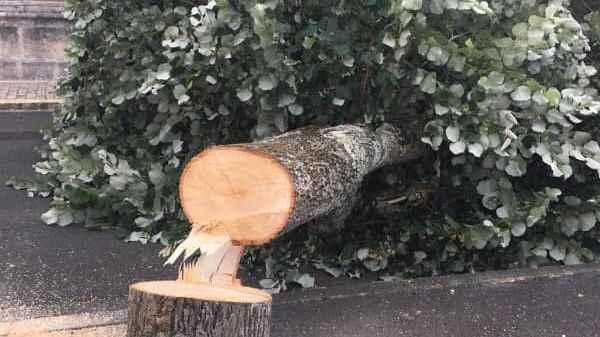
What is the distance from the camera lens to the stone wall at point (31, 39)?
32.9ft

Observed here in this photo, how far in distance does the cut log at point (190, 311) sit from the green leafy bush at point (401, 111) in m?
1.36

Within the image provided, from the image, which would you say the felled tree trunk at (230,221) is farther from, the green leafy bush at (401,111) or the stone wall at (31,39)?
the stone wall at (31,39)

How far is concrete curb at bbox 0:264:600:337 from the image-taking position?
2.60 metres

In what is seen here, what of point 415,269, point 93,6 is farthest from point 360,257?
point 93,6

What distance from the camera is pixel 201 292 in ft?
6.02

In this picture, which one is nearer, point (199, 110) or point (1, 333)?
point (1, 333)

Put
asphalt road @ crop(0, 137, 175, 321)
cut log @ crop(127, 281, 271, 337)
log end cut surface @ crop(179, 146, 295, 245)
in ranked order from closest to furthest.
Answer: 1. cut log @ crop(127, 281, 271, 337)
2. log end cut surface @ crop(179, 146, 295, 245)
3. asphalt road @ crop(0, 137, 175, 321)

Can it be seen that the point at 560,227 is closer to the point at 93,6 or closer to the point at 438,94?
the point at 438,94

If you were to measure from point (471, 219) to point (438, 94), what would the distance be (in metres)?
0.89

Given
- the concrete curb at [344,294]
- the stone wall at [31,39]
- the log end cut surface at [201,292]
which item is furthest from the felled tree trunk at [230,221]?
the stone wall at [31,39]

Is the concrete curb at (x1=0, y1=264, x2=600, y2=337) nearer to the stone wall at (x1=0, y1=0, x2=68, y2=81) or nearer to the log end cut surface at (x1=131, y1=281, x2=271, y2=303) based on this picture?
the log end cut surface at (x1=131, y1=281, x2=271, y2=303)

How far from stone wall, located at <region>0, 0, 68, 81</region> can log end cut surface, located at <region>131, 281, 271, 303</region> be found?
30.0 ft

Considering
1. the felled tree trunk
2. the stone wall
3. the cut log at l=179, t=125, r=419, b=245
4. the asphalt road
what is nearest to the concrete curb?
the asphalt road

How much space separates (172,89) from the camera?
12.8 feet
